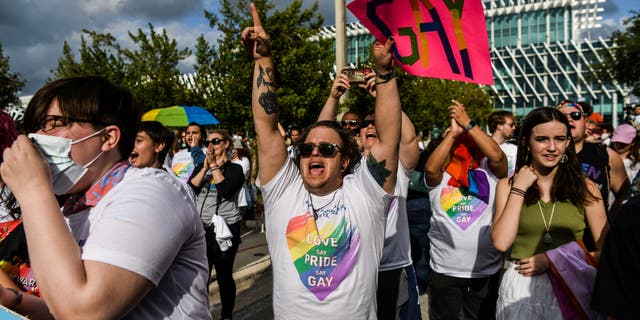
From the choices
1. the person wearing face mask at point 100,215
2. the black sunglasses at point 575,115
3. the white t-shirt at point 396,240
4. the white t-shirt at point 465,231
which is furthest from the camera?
the black sunglasses at point 575,115

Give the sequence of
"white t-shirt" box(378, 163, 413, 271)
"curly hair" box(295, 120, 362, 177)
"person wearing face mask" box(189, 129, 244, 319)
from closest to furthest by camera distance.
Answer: "curly hair" box(295, 120, 362, 177)
"white t-shirt" box(378, 163, 413, 271)
"person wearing face mask" box(189, 129, 244, 319)

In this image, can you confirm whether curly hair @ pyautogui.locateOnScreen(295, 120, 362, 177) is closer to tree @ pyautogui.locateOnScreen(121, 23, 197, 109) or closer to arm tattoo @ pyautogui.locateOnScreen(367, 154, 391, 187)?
arm tattoo @ pyautogui.locateOnScreen(367, 154, 391, 187)

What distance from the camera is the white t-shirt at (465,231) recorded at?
4.09 meters

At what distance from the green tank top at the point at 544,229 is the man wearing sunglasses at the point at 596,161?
4.11ft

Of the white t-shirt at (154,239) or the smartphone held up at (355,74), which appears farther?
the smartphone held up at (355,74)

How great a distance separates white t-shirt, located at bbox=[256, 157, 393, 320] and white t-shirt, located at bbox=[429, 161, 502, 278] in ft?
5.55

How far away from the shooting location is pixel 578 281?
276cm

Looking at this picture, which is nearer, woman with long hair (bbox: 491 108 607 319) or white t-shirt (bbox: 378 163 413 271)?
woman with long hair (bbox: 491 108 607 319)

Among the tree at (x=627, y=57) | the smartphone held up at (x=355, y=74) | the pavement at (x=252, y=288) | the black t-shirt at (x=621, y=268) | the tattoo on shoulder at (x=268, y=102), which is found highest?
the tree at (x=627, y=57)

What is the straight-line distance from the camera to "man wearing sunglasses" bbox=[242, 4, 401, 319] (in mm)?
2484

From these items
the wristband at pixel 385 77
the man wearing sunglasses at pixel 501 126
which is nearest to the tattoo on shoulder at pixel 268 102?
the wristband at pixel 385 77

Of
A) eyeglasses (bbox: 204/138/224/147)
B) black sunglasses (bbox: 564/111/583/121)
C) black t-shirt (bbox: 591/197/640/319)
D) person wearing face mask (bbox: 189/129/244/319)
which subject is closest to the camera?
black t-shirt (bbox: 591/197/640/319)

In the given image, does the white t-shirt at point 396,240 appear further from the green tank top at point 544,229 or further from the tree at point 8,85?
the tree at point 8,85

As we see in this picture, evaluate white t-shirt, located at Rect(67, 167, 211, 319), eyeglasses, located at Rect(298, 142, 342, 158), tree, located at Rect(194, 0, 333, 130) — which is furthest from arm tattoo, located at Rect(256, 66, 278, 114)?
tree, located at Rect(194, 0, 333, 130)
